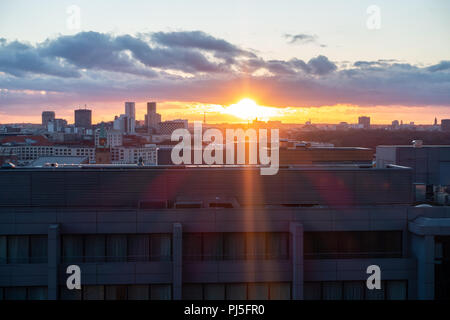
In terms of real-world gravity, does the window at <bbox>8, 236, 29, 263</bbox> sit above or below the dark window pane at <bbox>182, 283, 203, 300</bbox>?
above

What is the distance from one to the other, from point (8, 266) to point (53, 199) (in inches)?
137

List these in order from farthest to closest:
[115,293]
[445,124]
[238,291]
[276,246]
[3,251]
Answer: [445,124], [276,246], [238,291], [115,293], [3,251]

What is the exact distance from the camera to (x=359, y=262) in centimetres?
1598

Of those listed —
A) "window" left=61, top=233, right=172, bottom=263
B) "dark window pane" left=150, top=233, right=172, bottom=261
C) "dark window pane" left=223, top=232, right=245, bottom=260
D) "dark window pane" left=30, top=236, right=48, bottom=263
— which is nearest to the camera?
"dark window pane" left=30, top=236, right=48, bottom=263

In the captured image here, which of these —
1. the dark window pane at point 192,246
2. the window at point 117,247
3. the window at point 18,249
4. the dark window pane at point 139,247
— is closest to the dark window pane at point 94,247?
the window at point 117,247

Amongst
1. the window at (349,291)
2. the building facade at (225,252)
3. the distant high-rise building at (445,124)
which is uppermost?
the distant high-rise building at (445,124)

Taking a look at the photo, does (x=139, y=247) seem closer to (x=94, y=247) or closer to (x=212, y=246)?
(x=94, y=247)

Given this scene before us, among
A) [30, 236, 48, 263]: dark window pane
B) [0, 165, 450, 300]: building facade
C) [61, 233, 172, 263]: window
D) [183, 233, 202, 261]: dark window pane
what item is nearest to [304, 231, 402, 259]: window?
[0, 165, 450, 300]: building facade

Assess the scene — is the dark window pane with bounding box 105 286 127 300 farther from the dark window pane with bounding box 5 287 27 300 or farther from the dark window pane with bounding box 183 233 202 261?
the dark window pane with bounding box 5 287 27 300

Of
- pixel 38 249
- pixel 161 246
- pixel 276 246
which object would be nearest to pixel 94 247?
pixel 38 249

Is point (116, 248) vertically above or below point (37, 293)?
above

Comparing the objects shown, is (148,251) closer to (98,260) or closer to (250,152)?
(98,260)

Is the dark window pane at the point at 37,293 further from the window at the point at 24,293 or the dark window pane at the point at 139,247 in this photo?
the dark window pane at the point at 139,247
